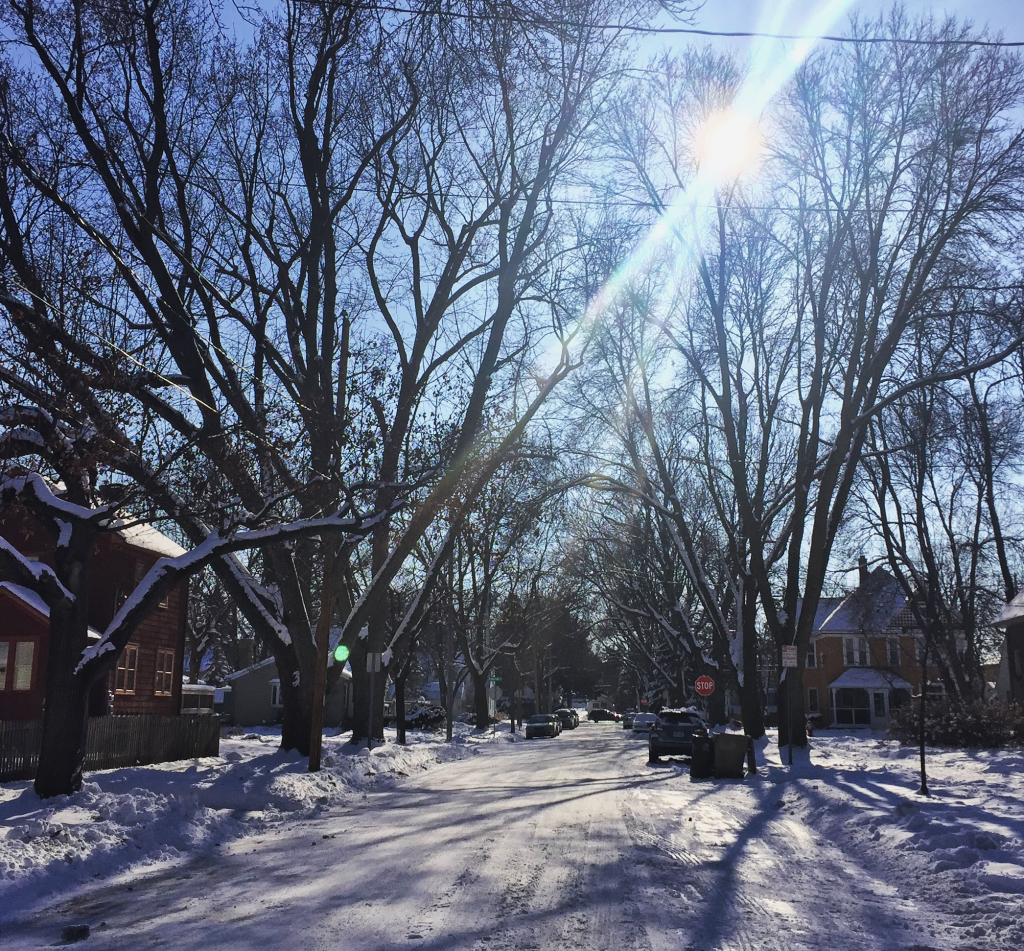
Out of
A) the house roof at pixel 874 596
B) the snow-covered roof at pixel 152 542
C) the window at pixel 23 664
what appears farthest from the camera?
the house roof at pixel 874 596

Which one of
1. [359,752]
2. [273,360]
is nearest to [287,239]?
[273,360]

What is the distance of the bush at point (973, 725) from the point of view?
2614 centimetres

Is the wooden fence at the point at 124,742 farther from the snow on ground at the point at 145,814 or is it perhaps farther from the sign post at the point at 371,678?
the sign post at the point at 371,678

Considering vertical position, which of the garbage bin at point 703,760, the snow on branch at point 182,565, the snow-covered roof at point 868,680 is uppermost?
the snow on branch at point 182,565

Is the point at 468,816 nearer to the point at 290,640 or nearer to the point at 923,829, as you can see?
the point at 923,829

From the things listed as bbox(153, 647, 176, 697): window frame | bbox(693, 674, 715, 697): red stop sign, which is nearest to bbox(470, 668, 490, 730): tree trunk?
bbox(693, 674, 715, 697): red stop sign

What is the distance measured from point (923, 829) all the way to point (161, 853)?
912cm

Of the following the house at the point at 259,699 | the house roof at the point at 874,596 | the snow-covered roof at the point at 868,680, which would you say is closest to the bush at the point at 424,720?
the house at the point at 259,699

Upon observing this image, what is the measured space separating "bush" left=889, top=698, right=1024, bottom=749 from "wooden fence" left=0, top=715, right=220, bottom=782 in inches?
770

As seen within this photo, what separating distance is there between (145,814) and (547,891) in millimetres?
6109

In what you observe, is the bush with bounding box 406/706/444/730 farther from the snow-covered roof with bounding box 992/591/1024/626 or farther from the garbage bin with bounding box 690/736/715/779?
the garbage bin with bounding box 690/736/715/779

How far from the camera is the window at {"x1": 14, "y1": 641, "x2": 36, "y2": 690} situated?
92.1ft

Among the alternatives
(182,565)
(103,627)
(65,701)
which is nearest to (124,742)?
(65,701)

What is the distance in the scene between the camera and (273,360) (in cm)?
2241
